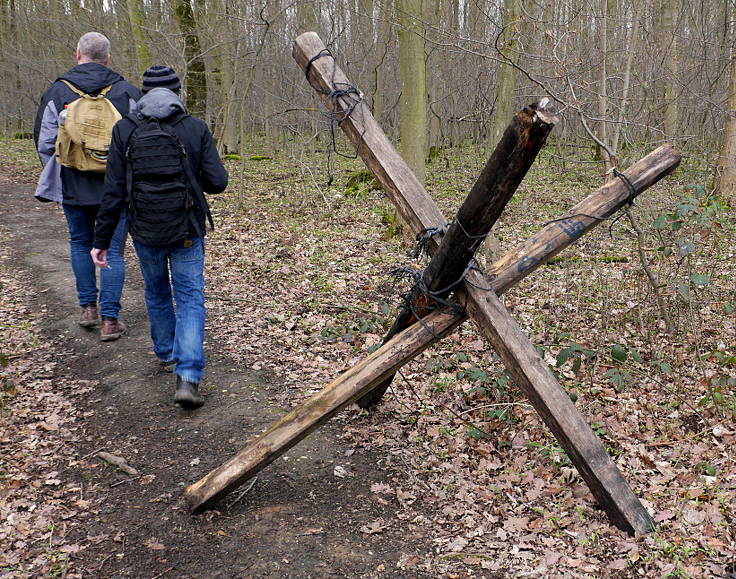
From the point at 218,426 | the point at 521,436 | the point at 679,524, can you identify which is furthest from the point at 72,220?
the point at 679,524

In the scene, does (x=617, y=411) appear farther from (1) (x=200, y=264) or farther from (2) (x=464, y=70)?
(2) (x=464, y=70)

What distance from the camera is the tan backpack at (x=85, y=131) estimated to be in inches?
201

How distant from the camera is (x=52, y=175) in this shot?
543cm

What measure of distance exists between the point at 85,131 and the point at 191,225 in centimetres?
167

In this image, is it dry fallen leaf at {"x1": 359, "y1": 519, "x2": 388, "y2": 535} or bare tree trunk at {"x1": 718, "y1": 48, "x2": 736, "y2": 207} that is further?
bare tree trunk at {"x1": 718, "y1": 48, "x2": 736, "y2": 207}

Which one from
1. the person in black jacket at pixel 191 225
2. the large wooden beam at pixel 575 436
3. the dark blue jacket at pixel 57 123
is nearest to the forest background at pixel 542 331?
the large wooden beam at pixel 575 436

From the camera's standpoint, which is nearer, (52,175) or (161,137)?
(161,137)

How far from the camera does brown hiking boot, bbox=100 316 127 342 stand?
573cm

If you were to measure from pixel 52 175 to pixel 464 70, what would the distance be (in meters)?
15.0

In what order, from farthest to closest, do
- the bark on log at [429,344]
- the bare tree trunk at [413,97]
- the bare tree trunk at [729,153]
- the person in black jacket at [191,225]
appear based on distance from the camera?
the bare tree trunk at [729,153]
the bare tree trunk at [413,97]
the person in black jacket at [191,225]
the bark on log at [429,344]

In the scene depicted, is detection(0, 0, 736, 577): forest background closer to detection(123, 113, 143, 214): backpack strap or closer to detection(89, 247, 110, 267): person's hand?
detection(89, 247, 110, 267): person's hand

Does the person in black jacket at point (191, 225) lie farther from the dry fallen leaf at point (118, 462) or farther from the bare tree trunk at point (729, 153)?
the bare tree trunk at point (729, 153)

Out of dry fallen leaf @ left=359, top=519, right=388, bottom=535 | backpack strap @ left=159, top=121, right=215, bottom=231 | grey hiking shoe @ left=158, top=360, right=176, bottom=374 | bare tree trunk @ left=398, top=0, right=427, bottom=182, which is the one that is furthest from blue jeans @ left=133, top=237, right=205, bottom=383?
bare tree trunk @ left=398, top=0, right=427, bottom=182

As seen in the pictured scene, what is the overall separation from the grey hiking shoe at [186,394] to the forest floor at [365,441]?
11 cm
